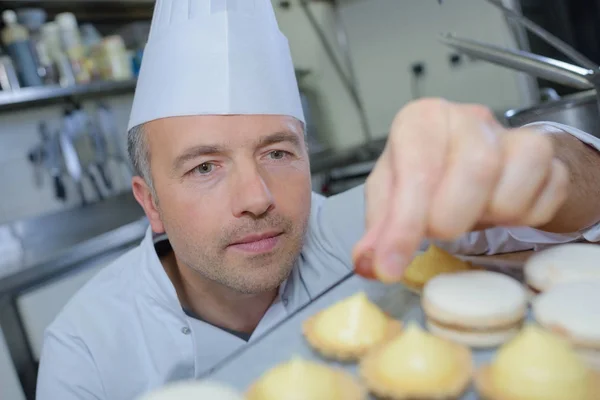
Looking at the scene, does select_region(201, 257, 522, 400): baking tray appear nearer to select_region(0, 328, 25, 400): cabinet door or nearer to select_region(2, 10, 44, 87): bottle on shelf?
select_region(0, 328, 25, 400): cabinet door

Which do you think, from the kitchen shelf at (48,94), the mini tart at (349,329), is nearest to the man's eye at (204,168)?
the mini tart at (349,329)

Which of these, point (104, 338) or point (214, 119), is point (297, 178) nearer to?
point (214, 119)

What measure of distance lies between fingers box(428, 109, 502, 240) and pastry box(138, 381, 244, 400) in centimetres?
15

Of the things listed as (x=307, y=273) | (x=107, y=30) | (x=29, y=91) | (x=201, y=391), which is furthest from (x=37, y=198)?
(x=201, y=391)

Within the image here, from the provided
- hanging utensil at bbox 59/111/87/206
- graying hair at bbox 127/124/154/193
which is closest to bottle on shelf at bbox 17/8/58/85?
hanging utensil at bbox 59/111/87/206

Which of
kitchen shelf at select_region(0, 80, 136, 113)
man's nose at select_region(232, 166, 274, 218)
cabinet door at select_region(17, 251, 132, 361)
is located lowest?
cabinet door at select_region(17, 251, 132, 361)

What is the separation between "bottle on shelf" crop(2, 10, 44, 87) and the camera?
1517 millimetres

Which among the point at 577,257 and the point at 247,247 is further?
the point at 247,247

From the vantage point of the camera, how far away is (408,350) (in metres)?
0.23

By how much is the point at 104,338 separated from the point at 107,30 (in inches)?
63.3

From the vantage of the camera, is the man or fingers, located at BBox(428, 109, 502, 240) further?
the man

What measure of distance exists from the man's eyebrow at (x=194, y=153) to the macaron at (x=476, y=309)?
0.40m

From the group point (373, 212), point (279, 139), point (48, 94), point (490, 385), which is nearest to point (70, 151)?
point (48, 94)

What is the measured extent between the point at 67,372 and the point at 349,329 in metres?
0.58
